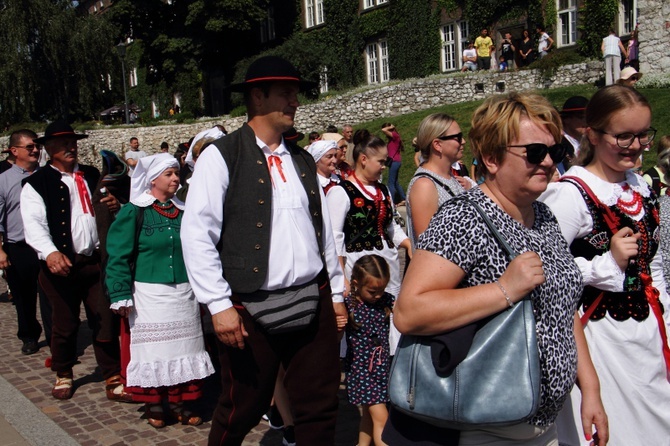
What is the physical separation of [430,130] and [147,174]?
2.16 m

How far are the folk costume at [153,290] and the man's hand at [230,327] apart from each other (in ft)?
6.69

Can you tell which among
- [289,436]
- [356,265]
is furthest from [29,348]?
[356,265]

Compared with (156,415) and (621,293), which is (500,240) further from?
(156,415)

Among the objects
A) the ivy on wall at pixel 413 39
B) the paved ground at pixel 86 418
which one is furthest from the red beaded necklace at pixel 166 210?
the ivy on wall at pixel 413 39

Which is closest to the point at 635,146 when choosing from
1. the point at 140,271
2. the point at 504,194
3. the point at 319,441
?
the point at 504,194

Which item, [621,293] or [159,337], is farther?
[159,337]

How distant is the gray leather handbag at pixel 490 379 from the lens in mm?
2234

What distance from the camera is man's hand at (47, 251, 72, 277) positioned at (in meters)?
5.98

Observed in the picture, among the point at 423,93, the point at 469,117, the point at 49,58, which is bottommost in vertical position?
the point at 469,117

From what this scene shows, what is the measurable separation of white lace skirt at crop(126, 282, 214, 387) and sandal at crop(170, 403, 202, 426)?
265 millimetres

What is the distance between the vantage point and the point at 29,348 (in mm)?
7910

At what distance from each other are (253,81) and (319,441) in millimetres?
1906

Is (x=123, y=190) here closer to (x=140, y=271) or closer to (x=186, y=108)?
(x=140, y=271)

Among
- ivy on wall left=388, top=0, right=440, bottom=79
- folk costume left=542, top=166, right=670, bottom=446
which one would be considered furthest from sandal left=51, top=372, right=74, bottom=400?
ivy on wall left=388, top=0, right=440, bottom=79
